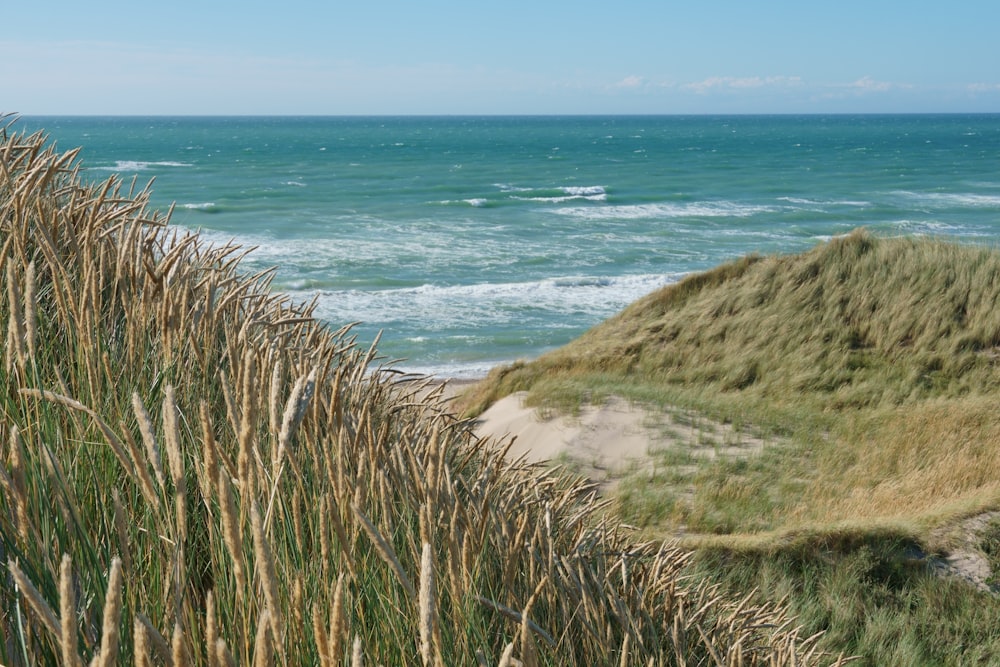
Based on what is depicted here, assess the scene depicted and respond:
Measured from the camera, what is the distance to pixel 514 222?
114 ft

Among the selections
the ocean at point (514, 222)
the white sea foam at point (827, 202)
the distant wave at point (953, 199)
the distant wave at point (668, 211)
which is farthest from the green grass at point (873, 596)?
the distant wave at point (953, 199)

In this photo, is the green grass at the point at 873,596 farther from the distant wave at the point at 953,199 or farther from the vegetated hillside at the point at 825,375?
the distant wave at the point at 953,199

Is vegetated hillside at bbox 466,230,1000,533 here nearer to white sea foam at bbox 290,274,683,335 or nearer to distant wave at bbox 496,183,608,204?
white sea foam at bbox 290,274,683,335

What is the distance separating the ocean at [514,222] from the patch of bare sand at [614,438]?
291 cm

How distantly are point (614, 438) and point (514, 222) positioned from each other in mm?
26968

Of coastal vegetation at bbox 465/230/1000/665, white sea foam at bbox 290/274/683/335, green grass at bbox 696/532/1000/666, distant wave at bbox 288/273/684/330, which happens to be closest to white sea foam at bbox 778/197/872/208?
distant wave at bbox 288/273/684/330

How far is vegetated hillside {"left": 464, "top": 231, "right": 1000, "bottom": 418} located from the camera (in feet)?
30.5

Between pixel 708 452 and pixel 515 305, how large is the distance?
1294 centimetres

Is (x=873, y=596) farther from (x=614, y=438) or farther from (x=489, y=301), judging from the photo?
(x=489, y=301)

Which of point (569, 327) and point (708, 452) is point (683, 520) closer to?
point (708, 452)

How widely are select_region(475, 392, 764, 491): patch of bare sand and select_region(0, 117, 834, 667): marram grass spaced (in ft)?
15.3

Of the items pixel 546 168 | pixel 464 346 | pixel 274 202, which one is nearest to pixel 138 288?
pixel 464 346

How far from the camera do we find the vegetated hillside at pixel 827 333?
30.5 ft

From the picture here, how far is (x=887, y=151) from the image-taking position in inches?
3214
